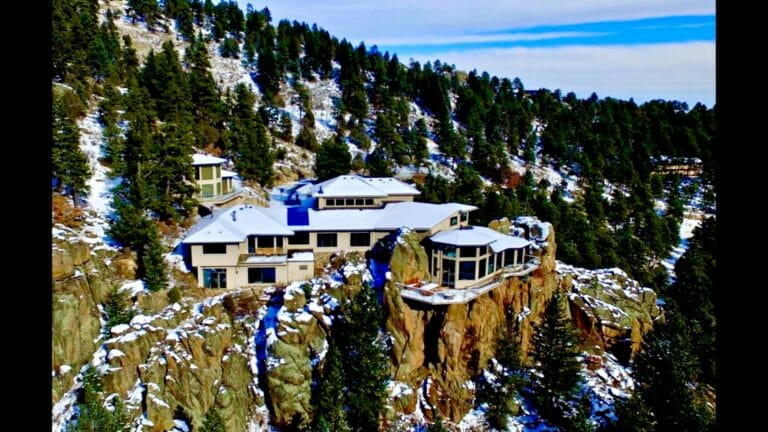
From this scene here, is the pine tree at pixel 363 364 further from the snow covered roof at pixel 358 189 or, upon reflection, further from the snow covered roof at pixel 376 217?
the snow covered roof at pixel 358 189

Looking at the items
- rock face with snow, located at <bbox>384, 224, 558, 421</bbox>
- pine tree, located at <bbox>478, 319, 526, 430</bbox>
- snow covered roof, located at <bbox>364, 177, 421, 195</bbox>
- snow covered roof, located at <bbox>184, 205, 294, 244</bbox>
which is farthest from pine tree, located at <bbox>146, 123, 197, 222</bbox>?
pine tree, located at <bbox>478, 319, 526, 430</bbox>

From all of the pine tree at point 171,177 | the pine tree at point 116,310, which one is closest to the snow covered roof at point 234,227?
the pine tree at point 171,177

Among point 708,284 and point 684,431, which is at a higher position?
point 708,284

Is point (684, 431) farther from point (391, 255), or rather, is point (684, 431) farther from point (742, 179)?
point (742, 179)

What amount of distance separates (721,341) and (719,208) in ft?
1.47

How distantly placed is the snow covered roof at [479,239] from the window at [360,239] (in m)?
4.35

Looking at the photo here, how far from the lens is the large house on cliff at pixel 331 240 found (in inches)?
1141

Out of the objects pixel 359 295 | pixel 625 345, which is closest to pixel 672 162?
pixel 625 345

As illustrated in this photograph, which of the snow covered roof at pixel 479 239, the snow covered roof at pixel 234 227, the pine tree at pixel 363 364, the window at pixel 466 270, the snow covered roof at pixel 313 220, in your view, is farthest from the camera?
the window at pixel 466 270

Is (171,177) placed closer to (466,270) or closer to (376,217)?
(376,217)

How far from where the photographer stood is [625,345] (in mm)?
32375

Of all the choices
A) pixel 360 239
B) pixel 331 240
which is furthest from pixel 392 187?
pixel 331 240

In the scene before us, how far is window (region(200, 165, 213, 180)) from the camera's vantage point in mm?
37125

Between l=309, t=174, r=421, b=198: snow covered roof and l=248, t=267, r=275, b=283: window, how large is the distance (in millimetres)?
7413
